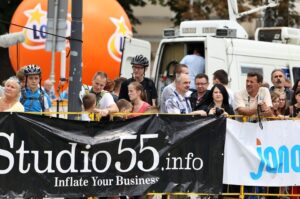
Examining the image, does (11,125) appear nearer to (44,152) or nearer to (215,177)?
(44,152)

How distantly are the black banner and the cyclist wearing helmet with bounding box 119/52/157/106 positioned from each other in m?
2.45

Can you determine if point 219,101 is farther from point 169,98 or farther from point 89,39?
point 89,39

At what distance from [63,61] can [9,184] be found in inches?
378

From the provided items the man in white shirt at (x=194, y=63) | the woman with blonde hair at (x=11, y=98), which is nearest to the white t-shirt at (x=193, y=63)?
the man in white shirt at (x=194, y=63)

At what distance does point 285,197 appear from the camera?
14039mm

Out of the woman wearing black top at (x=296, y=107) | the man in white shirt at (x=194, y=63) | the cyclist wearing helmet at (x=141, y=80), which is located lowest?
the woman wearing black top at (x=296, y=107)

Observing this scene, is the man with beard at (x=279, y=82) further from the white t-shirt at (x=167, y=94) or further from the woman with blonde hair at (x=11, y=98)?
the woman with blonde hair at (x=11, y=98)

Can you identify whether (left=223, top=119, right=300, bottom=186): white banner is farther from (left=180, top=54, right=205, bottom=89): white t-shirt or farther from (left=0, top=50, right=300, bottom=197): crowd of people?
(left=180, top=54, right=205, bottom=89): white t-shirt

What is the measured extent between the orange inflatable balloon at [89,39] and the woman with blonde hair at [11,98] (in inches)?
455

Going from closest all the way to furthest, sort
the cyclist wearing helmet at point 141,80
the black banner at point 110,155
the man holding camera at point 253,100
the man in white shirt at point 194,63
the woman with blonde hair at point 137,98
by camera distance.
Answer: the black banner at point 110,155
the man holding camera at point 253,100
the woman with blonde hair at point 137,98
the cyclist wearing helmet at point 141,80
the man in white shirt at point 194,63

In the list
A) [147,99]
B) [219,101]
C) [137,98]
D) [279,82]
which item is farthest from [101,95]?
[279,82]

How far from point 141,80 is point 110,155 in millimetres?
3245

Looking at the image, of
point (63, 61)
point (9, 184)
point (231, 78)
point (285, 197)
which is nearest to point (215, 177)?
point (285, 197)

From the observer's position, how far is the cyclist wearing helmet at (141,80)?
14797 mm
